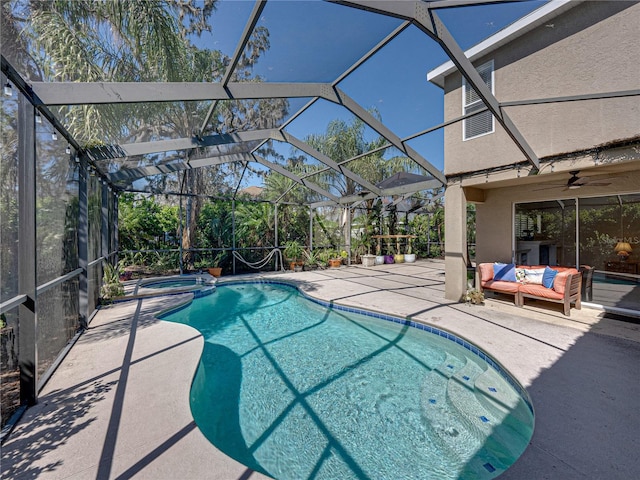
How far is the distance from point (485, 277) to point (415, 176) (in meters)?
4.71

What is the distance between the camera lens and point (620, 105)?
13.6 feet

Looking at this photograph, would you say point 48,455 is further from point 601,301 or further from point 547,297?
point 601,301

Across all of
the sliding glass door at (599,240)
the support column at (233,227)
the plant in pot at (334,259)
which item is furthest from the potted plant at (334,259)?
the sliding glass door at (599,240)

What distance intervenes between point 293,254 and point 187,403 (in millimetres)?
9386

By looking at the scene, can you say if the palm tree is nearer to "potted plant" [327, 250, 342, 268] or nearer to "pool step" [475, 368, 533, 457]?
"pool step" [475, 368, 533, 457]

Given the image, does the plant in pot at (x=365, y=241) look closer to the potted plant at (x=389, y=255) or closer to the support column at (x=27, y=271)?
the potted plant at (x=389, y=255)

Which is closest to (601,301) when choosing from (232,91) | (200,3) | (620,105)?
(620,105)

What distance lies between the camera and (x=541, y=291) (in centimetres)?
534

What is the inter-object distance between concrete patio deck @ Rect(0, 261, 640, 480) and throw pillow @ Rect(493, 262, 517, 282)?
1.09m

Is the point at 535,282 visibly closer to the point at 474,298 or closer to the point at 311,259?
the point at 474,298

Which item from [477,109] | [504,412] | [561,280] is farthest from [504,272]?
[504,412]

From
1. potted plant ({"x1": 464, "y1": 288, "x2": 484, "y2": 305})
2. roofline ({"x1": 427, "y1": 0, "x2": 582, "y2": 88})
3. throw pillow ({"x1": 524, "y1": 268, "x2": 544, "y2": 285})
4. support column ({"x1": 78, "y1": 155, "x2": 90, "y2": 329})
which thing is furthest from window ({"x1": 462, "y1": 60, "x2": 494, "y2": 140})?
support column ({"x1": 78, "y1": 155, "x2": 90, "y2": 329})

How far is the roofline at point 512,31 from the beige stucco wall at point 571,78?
12 centimetres

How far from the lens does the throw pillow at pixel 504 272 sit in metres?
5.97
